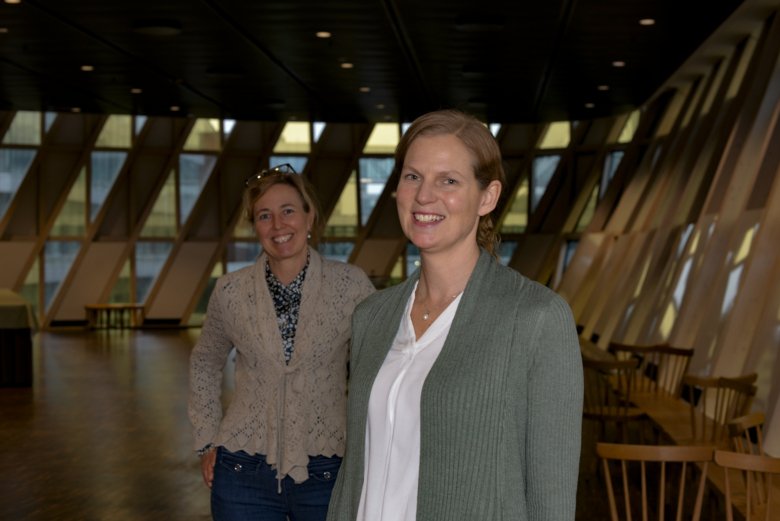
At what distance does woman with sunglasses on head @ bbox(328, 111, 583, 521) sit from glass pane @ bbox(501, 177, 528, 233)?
72.2 ft

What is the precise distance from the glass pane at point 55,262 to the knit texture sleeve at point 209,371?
21239 millimetres

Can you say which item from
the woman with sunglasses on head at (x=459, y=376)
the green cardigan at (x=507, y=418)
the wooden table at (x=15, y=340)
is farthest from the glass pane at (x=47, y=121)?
the green cardigan at (x=507, y=418)

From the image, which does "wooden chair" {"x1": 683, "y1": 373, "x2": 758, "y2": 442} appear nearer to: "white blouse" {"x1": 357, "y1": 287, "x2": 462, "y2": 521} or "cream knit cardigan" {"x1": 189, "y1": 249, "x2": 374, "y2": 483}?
"cream knit cardigan" {"x1": 189, "y1": 249, "x2": 374, "y2": 483}

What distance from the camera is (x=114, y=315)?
23828 mm

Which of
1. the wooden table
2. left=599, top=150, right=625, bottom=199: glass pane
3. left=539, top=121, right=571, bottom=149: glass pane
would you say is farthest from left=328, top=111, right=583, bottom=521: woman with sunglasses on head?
left=539, top=121, right=571, bottom=149: glass pane

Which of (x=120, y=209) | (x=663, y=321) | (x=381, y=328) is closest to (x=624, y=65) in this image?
(x=663, y=321)

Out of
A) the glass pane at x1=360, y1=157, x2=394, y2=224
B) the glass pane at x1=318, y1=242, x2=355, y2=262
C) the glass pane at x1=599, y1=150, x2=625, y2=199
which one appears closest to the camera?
the glass pane at x1=599, y1=150, x2=625, y2=199

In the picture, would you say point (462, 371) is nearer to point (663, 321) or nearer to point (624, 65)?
point (663, 321)

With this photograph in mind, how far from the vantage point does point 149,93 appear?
1616 cm

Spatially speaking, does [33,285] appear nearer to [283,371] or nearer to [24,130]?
[24,130]

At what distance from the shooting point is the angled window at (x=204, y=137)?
79.6ft

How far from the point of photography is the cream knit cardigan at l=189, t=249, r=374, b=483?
3.12 meters

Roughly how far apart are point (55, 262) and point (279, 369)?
2174cm

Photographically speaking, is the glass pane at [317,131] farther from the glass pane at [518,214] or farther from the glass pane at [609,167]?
the glass pane at [609,167]
